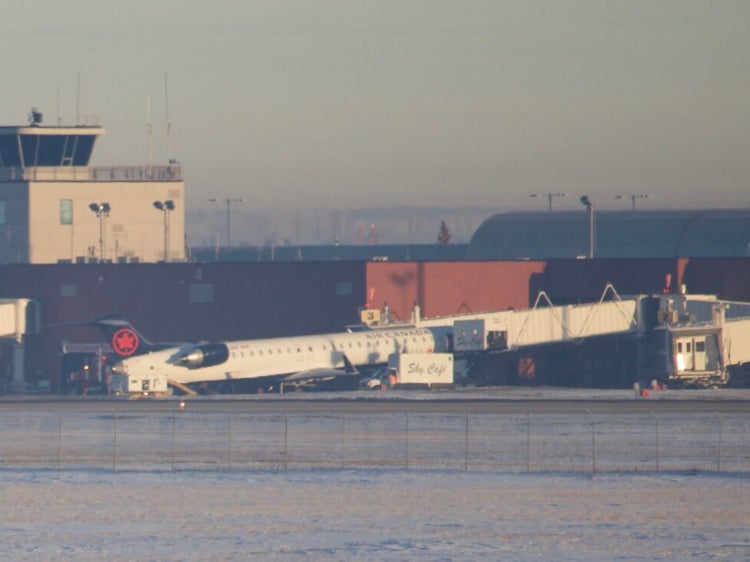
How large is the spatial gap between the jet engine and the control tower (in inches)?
1416

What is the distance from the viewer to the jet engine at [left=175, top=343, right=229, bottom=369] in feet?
270

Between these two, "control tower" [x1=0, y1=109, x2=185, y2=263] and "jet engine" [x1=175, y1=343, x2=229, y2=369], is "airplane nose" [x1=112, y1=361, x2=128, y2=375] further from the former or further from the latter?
"control tower" [x1=0, y1=109, x2=185, y2=263]

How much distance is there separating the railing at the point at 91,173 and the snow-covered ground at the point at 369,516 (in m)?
74.3

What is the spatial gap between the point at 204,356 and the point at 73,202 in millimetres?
43740

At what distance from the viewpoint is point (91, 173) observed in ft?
406

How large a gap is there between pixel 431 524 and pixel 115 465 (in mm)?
14905

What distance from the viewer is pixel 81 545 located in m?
36.0

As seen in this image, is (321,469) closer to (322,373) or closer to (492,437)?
(492,437)

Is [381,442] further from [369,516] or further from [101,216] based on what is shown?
[101,216]

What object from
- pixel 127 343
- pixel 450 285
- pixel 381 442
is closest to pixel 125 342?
pixel 127 343

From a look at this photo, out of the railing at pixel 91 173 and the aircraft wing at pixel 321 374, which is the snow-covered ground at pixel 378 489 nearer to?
the aircraft wing at pixel 321 374

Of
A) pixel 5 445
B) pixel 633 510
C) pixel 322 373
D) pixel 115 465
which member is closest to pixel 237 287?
pixel 322 373

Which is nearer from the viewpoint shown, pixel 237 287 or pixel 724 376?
pixel 724 376

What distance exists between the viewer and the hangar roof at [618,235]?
432 ft
